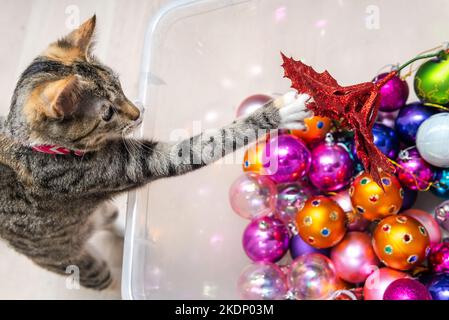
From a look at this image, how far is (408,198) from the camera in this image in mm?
1035

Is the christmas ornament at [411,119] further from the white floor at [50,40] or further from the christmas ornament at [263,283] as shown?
the white floor at [50,40]

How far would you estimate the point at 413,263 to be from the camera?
0.91 m

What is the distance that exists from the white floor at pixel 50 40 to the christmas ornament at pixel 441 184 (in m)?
0.90

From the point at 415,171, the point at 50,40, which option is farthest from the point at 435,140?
the point at 50,40

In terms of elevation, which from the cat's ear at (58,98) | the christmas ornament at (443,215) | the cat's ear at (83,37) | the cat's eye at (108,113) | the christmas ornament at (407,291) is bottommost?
the christmas ornament at (407,291)

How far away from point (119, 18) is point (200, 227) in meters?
0.82

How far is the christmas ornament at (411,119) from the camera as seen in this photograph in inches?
38.2

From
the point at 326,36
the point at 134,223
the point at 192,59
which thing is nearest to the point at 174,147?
the point at 134,223

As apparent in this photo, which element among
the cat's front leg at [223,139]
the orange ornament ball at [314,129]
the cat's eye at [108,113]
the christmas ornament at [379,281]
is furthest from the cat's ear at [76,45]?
the christmas ornament at [379,281]

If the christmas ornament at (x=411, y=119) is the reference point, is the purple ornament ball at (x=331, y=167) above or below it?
below

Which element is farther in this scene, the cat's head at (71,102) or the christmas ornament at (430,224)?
the christmas ornament at (430,224)

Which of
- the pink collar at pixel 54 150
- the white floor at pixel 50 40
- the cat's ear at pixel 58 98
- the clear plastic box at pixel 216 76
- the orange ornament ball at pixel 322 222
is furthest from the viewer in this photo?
the white floor at pixel 50 40

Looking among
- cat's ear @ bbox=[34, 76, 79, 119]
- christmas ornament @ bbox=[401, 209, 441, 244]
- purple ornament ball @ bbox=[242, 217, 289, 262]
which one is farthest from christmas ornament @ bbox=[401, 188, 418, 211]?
cat's ear @ bbox=[34, 76, 79, 119]
